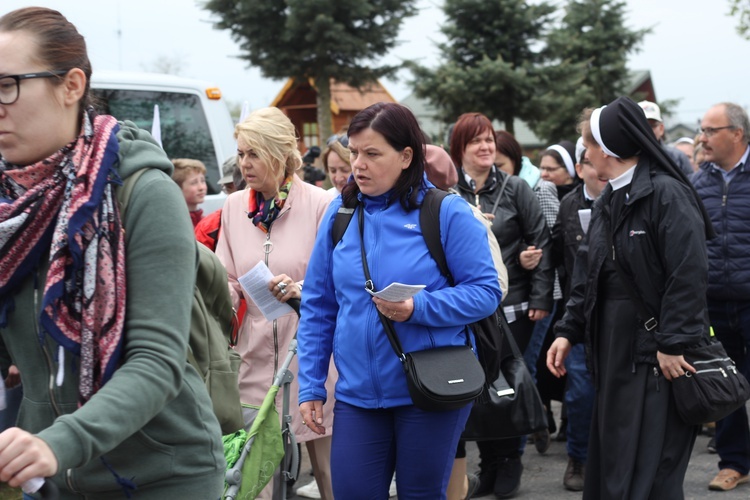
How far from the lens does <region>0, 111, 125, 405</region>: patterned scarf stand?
1.83 meters

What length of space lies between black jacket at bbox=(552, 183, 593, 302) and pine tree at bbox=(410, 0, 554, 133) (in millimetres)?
21522

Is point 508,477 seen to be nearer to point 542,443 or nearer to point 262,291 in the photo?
point 542,443

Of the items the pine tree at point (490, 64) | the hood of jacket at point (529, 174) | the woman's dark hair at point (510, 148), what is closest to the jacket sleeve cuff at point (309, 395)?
the woman's dark hair at point (510, 148)

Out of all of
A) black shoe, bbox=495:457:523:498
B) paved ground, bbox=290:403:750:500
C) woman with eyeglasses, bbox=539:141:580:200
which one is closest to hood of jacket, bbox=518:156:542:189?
woman with eyeglasses, bbox=539:141:580:200

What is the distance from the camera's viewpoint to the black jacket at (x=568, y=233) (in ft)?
20.1

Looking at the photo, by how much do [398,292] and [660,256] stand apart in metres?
1.60

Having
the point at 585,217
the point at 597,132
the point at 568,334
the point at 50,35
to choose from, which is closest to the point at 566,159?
the point at 585,217

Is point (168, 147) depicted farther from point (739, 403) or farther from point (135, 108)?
point (739, 403)

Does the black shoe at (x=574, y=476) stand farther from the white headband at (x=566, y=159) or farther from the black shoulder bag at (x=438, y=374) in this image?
the white headband at (x=566, y=159)

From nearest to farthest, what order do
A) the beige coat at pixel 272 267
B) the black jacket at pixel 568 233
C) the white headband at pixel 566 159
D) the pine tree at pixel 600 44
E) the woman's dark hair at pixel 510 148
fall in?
the beige coat at pixel 272 267 → the black jacket at pixel 568 233 → the woman's dark hair at pixel 510 148 → the white headband at pixel 566 159 → the pine tree at pixel 600 44

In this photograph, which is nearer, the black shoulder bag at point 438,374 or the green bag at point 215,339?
the green bag at point 215,339

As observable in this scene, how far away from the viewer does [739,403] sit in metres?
4.19

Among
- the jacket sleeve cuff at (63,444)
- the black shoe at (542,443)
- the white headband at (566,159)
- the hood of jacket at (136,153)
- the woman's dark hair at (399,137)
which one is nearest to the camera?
the jacket sleeve cuff at (63,444)

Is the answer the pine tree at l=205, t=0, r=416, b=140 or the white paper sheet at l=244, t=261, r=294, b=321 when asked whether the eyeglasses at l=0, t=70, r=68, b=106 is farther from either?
the pine tree at l=205, t=0, r=416, b=140
